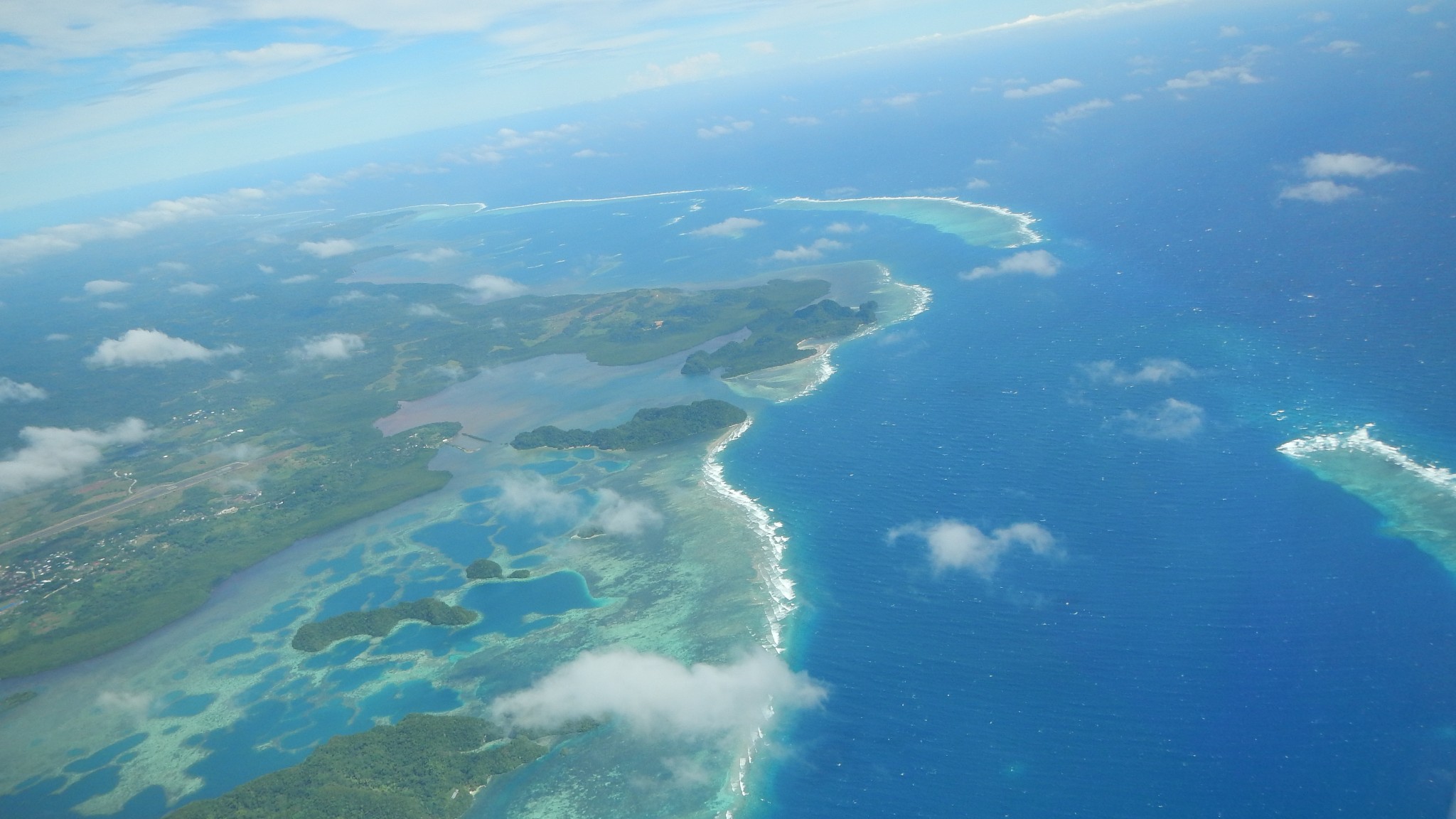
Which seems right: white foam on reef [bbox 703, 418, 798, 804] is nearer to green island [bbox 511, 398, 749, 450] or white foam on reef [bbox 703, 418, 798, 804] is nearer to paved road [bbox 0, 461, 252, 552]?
green island [bbox 511, 398, 749, 450]

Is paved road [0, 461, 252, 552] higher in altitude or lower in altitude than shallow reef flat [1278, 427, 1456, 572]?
higher

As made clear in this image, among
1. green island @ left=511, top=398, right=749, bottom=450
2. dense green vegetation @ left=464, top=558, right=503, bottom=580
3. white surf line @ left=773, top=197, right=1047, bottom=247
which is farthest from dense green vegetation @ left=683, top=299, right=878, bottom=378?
dense green vegetation @ left=464, top=558, right=503, bottom=580

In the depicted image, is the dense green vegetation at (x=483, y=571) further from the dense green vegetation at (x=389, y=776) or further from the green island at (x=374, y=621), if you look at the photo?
the dense green vegetation at (x=389, y=776)

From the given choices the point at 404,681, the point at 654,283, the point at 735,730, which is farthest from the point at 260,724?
the point at 654,283

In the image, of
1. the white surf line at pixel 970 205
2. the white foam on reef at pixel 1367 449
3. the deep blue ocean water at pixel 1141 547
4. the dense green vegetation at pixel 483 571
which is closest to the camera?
the deep blue ocean water at pixel 1141 547

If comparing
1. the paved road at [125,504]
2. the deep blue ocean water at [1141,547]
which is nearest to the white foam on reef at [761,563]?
the deep blue ocean water at [1141,547]

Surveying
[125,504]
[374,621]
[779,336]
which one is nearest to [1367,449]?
[779,336]
